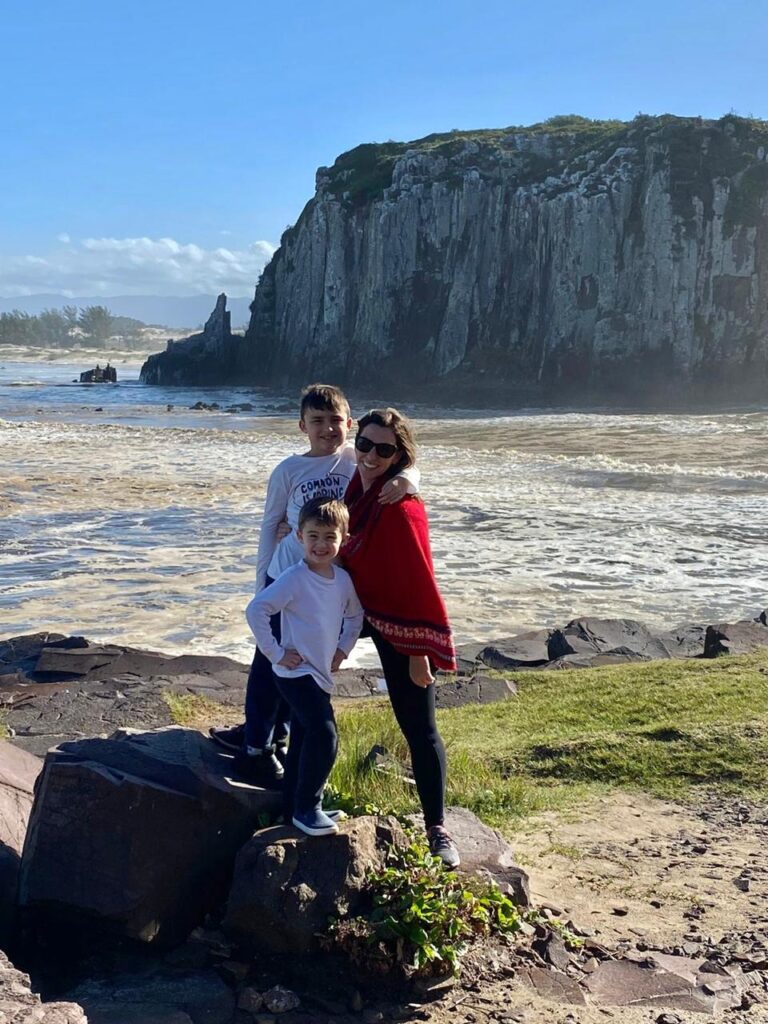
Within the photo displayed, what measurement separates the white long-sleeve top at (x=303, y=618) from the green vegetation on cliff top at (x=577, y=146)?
57.5 meters

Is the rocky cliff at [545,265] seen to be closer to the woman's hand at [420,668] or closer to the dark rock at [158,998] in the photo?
the woman's hand at [420,668]

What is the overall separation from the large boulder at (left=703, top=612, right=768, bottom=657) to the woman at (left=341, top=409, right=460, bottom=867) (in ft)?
20.0

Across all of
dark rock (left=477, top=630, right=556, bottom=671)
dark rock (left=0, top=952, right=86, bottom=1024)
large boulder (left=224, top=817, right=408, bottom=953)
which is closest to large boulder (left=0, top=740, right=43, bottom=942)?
large boulder (left=224, top=817, right=408, bottom=953)

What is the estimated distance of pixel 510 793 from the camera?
Result: 5980mm

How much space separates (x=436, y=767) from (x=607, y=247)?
184 ft

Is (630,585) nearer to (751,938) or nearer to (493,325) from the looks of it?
(751,938)

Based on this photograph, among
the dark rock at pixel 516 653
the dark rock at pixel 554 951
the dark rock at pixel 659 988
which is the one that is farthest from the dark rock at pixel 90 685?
the dark rock at pixel 659 988

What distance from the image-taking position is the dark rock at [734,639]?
32.7 ft

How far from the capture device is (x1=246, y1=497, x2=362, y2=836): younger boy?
13.8 feet

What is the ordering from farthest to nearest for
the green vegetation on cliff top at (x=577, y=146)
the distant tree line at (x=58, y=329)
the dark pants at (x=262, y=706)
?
the distant tree line at (x=58, y=329), the green vegetation on cliff top at (x=577, y=146), the dark pants at (x=262, y=706)

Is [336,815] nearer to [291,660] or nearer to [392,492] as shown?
[291,660]

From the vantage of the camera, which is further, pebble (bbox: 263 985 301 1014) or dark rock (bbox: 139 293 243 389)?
dark rock (bbox: 139 293 243 389)

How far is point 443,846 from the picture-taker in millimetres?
4348

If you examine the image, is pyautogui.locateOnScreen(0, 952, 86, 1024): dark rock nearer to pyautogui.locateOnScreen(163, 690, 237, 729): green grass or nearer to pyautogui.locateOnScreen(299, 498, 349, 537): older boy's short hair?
pyautogui.locateOnScreen(299, 498, 349, 537): older boy's short hair
